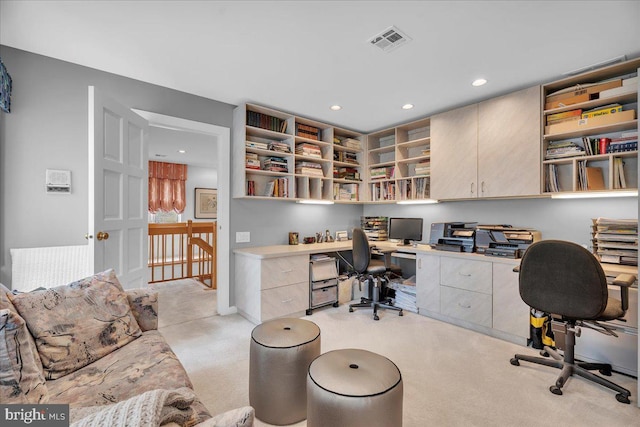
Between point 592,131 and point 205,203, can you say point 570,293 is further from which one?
point 205,203

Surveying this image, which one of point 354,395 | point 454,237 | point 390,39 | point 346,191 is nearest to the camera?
point 354,395

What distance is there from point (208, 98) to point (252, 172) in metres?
0.97

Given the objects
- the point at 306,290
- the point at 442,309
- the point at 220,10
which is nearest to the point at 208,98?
the point at 220,10

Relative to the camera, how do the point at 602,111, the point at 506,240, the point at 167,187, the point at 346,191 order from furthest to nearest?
the point at 167,187 → the point at 346,191 → the point at 506,240 → the point at 602,111

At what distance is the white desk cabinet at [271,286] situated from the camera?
2979 mm

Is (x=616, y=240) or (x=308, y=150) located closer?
(x=616, y=240)

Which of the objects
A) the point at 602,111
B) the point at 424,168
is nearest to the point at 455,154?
the point at 424,168

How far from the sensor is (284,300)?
3129 millimetres

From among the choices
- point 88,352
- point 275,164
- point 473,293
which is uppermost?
point 275,164

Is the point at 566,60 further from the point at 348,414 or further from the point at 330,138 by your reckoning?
the point at 348,414

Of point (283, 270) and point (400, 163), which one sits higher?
point (400, 163)

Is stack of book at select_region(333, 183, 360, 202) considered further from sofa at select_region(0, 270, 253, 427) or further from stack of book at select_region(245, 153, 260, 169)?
sofa at select_region(0, 270, 253, 427)

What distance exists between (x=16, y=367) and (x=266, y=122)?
301 cm

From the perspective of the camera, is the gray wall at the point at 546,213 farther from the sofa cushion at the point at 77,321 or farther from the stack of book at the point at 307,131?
the sofa cushion at the point at 77,321
